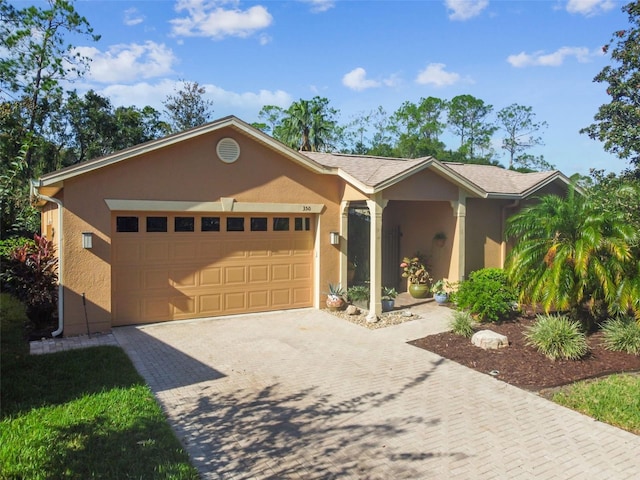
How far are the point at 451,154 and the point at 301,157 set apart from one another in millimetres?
39262

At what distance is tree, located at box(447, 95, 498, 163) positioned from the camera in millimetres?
51406

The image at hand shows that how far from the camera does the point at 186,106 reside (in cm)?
3541

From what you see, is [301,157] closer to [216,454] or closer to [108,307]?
[108,307]

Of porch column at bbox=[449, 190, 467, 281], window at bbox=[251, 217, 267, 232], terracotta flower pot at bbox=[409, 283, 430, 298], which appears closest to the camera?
window at bbox=[251, 217, 267, 232]

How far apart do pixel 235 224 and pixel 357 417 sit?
667 cm

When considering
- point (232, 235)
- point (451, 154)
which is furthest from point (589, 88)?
point (451, 154)

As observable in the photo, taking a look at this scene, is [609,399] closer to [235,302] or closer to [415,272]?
[415,272]

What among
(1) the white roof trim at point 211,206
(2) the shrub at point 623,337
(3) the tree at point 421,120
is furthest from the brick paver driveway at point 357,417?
(3) the tree at point 421,120

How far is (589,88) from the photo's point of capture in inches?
527

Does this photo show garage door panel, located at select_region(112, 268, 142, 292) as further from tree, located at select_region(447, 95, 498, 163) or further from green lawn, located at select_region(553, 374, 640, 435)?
tree, located at select_region(447, 95, 498, 163)

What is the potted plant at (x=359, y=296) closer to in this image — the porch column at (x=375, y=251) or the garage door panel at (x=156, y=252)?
the porch column at (x=375, y=251)

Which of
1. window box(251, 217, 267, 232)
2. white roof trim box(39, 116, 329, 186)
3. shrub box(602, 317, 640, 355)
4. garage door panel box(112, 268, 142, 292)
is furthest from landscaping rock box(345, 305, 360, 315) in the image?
shrub box(602, 317, 640, 355)

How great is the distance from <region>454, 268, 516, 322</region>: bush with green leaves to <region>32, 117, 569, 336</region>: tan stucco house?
2.18 meters

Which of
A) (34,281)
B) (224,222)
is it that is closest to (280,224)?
(224,222)
